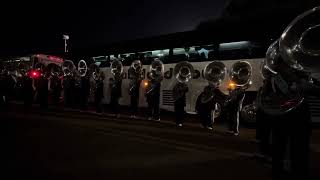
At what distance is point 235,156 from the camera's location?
8633mm

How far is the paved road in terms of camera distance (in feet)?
21.8

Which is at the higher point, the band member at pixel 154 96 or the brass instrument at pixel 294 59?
the brass instrument at pixel 294 59

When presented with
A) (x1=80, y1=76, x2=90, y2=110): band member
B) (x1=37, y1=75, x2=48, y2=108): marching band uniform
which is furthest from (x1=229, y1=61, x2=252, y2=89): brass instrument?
(x1=37, y1=75, x2=48, y2=108): marching band uniform

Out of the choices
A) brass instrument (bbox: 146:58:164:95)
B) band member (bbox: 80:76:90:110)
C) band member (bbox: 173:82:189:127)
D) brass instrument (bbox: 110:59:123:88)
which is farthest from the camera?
band member (bbox: 80:76:90:110)

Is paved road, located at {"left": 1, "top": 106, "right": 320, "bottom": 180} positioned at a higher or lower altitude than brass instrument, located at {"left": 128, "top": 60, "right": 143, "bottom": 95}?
lower

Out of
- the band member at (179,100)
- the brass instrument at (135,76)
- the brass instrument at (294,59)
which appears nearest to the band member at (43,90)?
the brass instrument at (135,76)

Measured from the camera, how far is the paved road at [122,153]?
262 inches

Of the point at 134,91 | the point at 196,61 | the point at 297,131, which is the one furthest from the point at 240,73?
the point at 297,131

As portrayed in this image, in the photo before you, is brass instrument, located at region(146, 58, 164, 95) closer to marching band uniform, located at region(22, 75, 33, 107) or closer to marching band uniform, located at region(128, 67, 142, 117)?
marching band uniform, located at region(128, 67, 142, 117)

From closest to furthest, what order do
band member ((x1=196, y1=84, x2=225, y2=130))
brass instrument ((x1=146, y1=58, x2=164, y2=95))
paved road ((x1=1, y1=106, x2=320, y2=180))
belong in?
paved road ((x1=1, y1=106, x2=320, y2=180)), band member ((x1=196, y1=84, x2=225, y2=130)), brass instrument ((x1=146, y1=58, x2=164, y2=95))

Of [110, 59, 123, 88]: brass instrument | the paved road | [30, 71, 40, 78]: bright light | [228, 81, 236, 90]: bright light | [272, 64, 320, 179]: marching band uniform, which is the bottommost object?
the paved road

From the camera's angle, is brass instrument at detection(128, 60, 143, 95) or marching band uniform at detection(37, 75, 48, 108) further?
marching band uniform at detection(37, 75, 48, 108)

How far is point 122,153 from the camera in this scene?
8.30m

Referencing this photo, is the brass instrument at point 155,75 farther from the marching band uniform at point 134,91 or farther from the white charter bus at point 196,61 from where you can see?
the white charter bus at point 196,61
